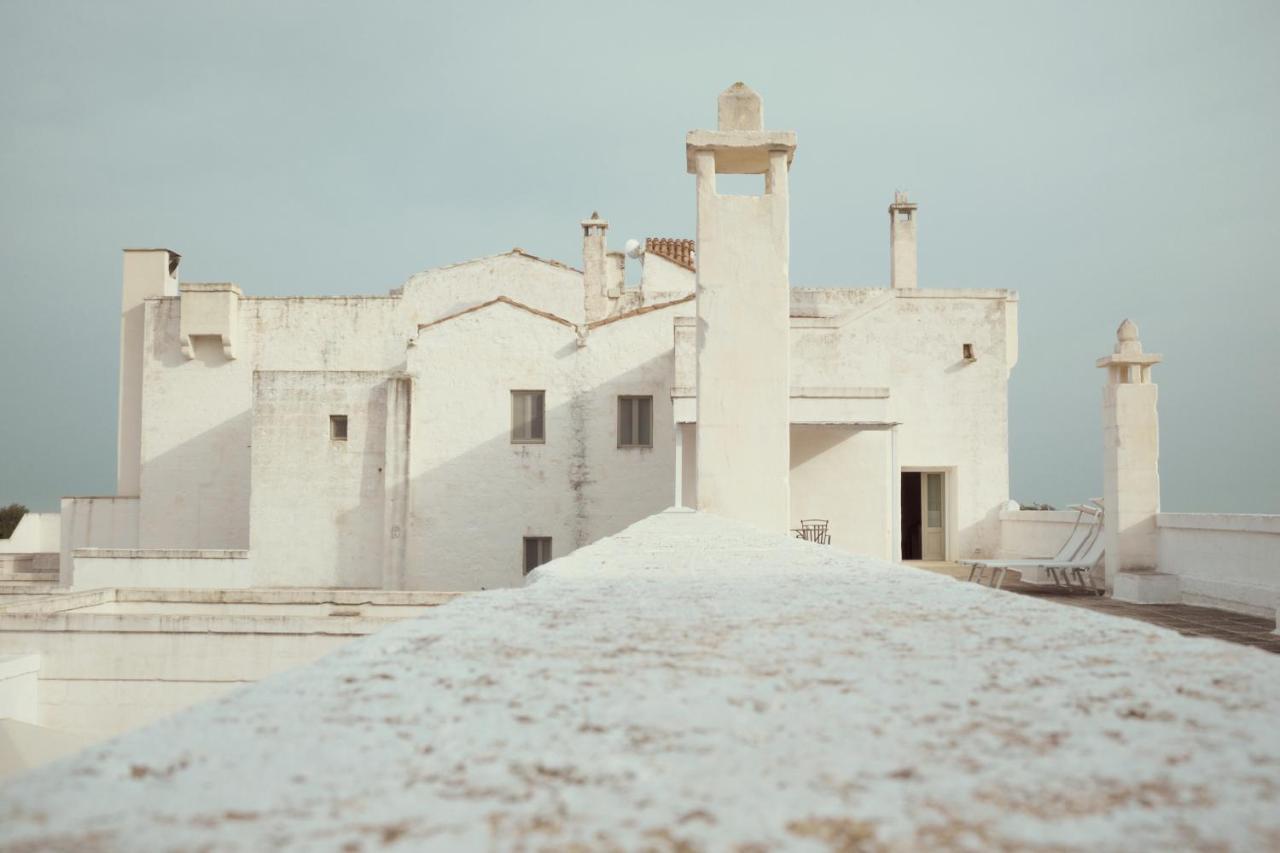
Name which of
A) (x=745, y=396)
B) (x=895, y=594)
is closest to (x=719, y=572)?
(x=895, y=594)

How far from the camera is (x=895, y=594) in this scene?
118 inches

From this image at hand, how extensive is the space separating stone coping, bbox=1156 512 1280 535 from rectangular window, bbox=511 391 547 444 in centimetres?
1220

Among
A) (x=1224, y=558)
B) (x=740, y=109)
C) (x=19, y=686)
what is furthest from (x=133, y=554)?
(x=1224, y=558)

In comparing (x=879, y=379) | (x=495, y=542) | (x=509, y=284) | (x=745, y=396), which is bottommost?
(x=495, y=542)

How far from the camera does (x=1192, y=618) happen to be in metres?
10.3

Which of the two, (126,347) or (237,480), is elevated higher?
(126,347)

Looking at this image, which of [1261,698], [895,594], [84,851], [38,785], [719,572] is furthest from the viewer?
[719,572]

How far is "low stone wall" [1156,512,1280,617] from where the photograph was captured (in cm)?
1055

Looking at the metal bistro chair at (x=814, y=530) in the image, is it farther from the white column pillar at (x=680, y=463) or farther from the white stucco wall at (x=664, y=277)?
the white stucco wall at (x=664, y=277)

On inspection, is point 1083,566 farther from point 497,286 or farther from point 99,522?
point 99,522

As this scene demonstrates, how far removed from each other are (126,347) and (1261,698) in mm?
27909

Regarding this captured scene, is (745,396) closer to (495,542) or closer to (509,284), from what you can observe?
(495,542)

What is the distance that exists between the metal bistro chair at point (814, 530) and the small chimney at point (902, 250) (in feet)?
28.4

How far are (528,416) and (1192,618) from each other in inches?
550
